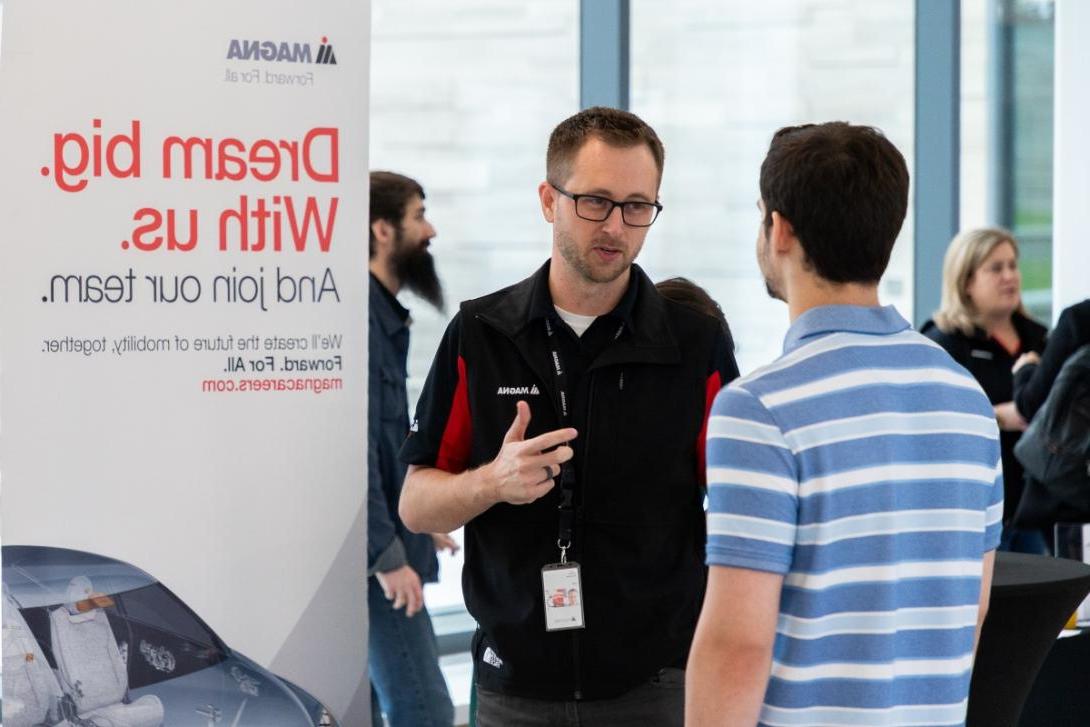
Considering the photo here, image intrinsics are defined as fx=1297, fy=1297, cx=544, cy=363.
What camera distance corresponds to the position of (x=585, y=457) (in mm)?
1969

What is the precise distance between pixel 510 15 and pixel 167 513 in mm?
3488

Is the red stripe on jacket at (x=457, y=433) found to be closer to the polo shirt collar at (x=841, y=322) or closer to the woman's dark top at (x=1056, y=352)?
the polo shirt collar at (x=841, y=322)

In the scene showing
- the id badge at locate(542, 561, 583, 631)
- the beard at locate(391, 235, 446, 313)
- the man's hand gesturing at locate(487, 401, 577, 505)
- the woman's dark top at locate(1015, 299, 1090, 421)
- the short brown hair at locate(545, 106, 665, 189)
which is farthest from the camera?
the woman's dark top at locate(1015, 299, 1090, 421)

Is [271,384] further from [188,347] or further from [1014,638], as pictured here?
[1014,638]

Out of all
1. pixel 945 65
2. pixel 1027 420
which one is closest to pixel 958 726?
pixel 1027 420

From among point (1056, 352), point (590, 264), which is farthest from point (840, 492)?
point (1056, 352)

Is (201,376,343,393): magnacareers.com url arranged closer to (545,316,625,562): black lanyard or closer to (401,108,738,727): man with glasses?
(401,108,738,727): man with glasses

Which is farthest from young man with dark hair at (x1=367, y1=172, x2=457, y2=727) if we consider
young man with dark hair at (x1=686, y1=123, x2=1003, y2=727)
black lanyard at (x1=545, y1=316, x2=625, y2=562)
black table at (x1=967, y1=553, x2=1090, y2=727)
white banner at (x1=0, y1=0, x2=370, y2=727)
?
young man with dark hair at (x1=686, y1=123, x2=1003, y2=727)

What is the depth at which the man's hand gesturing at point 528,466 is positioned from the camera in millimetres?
1812

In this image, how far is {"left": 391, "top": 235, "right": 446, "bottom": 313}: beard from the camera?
3553 millimetres

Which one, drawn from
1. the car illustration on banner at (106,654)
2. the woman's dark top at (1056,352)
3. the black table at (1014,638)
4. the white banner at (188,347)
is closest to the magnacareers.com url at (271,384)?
the white banner at (188,347)

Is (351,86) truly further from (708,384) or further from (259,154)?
(708,384)

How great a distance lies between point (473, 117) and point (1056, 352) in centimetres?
246

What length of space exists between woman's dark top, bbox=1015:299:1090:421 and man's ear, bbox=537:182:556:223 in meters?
2.49
